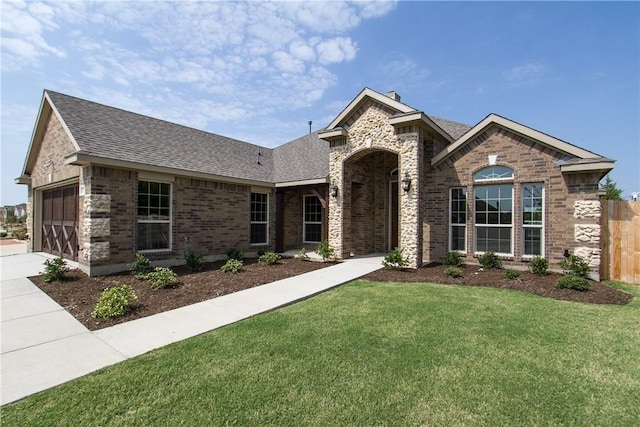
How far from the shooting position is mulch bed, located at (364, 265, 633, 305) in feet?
20.2

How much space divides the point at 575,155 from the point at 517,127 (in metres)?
1.60

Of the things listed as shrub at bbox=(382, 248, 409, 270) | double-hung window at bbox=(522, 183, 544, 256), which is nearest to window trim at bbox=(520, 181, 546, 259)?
double-hung window at bbox=(522, 183, 544, 256)

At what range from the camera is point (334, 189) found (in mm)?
10953

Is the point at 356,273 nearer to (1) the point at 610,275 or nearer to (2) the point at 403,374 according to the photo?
(2) the point at 403,374

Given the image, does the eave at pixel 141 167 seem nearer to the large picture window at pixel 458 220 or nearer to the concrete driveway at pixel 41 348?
the concrete driveway at pixel 41 348

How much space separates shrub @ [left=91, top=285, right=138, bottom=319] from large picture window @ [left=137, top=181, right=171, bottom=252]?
3.95m

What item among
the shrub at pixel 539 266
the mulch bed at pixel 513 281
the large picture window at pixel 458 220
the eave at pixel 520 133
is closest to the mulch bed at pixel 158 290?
the mulch bed at pixel 513 281

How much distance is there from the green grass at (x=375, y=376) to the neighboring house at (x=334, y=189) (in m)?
4.07

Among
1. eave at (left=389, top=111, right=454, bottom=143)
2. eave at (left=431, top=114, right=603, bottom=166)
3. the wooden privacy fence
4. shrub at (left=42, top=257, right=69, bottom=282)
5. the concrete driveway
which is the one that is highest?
eave at (left=389, top=111, right=454, bottom=143)

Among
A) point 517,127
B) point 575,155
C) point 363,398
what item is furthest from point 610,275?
point 363,398

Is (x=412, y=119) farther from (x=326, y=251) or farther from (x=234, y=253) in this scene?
(x=234, y=253)

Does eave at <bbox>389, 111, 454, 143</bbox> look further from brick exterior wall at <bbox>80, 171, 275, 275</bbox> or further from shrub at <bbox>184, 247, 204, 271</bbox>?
shrub at <bbox>184, 247, 204, 271</bbox>

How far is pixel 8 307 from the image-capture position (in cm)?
559

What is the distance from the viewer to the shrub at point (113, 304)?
16.3 feet
